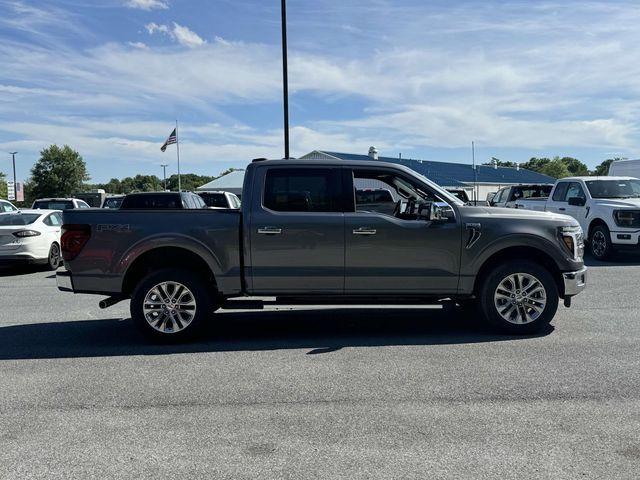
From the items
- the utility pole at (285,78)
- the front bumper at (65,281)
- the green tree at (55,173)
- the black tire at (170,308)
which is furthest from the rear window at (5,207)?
the green tree at (55,173)

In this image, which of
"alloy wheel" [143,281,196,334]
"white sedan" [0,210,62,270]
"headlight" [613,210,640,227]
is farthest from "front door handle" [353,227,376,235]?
"white sedan" [0,210,62,270]

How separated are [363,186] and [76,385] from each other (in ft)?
12.0

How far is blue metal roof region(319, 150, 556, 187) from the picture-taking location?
44281mm

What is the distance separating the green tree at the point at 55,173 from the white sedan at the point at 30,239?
68937 mm

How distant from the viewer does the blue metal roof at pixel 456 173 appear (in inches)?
1743

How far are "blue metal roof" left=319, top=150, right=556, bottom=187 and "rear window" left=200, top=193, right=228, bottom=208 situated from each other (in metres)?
25.4

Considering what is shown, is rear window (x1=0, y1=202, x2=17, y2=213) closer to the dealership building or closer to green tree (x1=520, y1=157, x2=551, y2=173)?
the dealership building

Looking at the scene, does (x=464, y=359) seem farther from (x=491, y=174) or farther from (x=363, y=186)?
(x=491, y=174)

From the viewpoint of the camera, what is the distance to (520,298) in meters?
6.58

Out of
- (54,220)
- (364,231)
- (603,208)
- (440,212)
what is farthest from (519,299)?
(54,220)

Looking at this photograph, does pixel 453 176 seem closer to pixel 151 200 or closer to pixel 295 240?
pixel 151 200

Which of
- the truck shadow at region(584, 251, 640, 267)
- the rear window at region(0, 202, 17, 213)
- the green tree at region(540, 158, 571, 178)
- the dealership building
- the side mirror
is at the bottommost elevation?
the truck shadow at region(584, 251, 640, 267)

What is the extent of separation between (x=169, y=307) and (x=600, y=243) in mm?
11235

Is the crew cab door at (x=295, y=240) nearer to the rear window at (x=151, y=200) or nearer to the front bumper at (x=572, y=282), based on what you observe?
the front bumper at (x=572, y=282)
